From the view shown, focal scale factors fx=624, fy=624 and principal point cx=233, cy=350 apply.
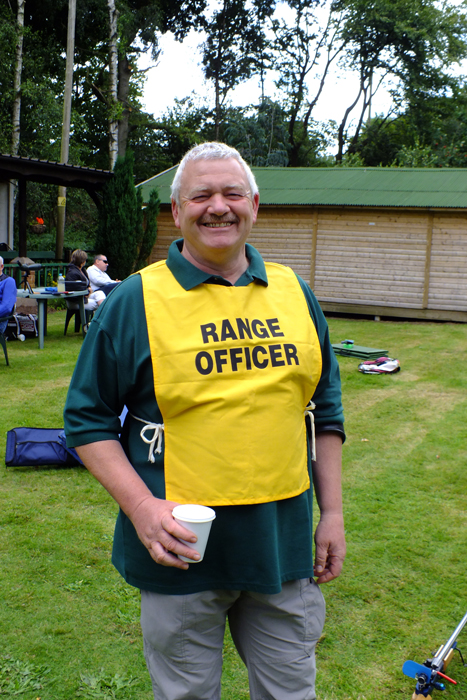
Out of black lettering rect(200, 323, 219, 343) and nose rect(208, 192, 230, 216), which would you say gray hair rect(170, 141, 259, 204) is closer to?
nose rect(208, 192, 230, 216)

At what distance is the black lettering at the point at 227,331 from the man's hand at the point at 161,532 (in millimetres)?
446

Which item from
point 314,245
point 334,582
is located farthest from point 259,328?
point 314,245

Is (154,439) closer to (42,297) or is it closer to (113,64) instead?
(42,297)

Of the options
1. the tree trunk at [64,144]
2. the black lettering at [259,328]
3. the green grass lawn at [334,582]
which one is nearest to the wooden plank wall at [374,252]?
the tree trunk at [64,144]

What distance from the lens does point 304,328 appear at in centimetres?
179

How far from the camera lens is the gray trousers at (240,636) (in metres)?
1.66

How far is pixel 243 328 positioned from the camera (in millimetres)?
1669

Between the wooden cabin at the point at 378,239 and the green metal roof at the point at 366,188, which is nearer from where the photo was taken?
the wooden cabin at the point at 378,239

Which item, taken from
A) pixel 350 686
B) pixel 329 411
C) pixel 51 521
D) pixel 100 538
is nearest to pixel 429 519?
pixel 350 686

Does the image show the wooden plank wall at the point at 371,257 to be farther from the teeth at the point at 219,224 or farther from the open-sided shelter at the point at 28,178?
the teeth at the point at 219,224

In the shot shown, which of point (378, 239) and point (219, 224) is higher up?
point (378, 239)

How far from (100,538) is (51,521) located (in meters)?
0.45

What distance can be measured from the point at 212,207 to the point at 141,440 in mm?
661

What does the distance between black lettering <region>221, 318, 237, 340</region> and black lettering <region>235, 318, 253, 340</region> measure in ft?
0.06
